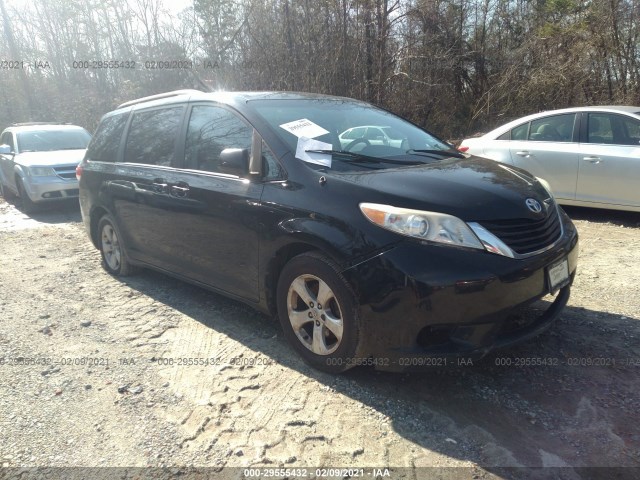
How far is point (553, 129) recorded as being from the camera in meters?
6.81

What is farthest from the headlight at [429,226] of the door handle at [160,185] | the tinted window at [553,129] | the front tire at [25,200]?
the front tire at [25,200]

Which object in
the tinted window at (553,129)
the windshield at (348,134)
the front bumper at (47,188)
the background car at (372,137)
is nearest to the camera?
the windshield at (348,134)

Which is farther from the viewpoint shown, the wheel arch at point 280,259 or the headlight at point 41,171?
the headlight at point 41,171

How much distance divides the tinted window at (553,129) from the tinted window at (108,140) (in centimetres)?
529

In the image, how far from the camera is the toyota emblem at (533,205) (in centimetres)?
299

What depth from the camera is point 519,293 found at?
2.74 m

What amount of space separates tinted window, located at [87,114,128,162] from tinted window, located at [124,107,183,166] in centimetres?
27

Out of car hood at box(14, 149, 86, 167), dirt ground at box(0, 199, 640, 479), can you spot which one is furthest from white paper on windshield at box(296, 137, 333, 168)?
car hood at box(14, 149, 86, 167)

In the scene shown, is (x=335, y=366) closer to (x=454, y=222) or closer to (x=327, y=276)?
(x=327, y=276)

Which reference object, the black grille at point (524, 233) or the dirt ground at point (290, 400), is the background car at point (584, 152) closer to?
the dirt ground at point (290, 400)

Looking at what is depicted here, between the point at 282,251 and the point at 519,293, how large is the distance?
143cm

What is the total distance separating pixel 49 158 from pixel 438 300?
937 cm

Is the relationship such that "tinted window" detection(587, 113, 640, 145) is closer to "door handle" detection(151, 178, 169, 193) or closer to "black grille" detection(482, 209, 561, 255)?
"black grille" detection(482, 209, 561, 255)

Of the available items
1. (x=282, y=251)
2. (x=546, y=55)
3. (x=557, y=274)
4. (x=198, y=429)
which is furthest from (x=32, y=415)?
(x=546, y=55)
